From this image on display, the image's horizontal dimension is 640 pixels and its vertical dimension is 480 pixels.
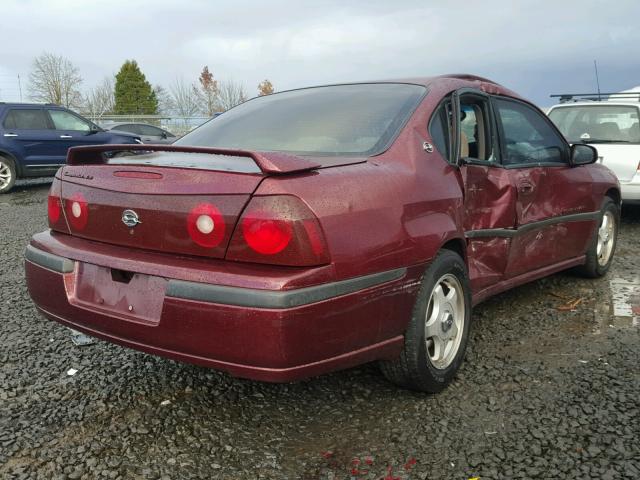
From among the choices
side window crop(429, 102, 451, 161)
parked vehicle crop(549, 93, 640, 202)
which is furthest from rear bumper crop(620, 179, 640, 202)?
side window crop(429, 102, 451, 161)

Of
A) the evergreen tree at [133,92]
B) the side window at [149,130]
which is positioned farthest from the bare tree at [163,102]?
the side window at [149,130]

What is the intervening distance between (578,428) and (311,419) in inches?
43.9

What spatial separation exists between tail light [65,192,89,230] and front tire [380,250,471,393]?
144 cm

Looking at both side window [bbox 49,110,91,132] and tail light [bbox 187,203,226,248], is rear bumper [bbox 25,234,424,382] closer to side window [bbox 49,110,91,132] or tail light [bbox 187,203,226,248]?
tail light [bbox 187,203,226,248]

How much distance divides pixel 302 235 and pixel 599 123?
6983 millimetres

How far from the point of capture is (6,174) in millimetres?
11219

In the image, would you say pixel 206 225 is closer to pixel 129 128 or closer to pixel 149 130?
→ pixel 129 128

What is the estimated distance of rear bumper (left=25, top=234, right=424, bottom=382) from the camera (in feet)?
6.75

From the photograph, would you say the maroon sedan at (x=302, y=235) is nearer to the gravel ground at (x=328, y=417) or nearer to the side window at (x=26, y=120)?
the gravel ground at (x=328, y=417)

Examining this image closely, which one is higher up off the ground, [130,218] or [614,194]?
[130,218]

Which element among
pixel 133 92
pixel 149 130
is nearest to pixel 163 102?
pixel 133 92

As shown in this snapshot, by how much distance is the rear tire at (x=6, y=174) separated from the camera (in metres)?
11.2

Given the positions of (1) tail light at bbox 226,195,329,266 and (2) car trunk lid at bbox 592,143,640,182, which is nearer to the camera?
(1) tail light at bbox 226,195,329,266

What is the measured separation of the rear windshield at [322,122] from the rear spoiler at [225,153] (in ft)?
1.62
